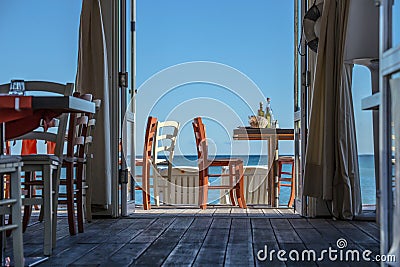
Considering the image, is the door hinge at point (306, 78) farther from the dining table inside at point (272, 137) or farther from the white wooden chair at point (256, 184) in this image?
the white wooden chair at point (256, 184)

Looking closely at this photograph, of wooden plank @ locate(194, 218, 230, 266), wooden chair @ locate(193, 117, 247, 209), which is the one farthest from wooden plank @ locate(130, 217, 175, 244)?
wooden chair @ locate(193, 117, 247, 209)

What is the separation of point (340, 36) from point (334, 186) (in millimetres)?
1042

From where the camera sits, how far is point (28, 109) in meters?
2.65

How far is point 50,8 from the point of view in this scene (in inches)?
303

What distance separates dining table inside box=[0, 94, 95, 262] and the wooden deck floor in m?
0.49

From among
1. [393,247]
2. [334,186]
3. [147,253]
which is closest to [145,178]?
[334,186]

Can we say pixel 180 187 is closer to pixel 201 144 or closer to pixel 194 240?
pixel 201 144

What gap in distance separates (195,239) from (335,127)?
147 cm

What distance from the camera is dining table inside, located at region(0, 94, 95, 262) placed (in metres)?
2.59

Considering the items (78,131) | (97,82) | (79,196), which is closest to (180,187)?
(97,82)

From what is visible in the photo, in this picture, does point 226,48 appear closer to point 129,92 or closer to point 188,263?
point 129,92

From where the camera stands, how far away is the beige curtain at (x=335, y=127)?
4.35 meters

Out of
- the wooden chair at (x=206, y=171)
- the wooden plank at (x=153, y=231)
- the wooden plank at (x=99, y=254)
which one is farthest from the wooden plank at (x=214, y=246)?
the wooden chair at (x=206, y=171)

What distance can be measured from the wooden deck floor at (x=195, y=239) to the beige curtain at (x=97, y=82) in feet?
0.89
